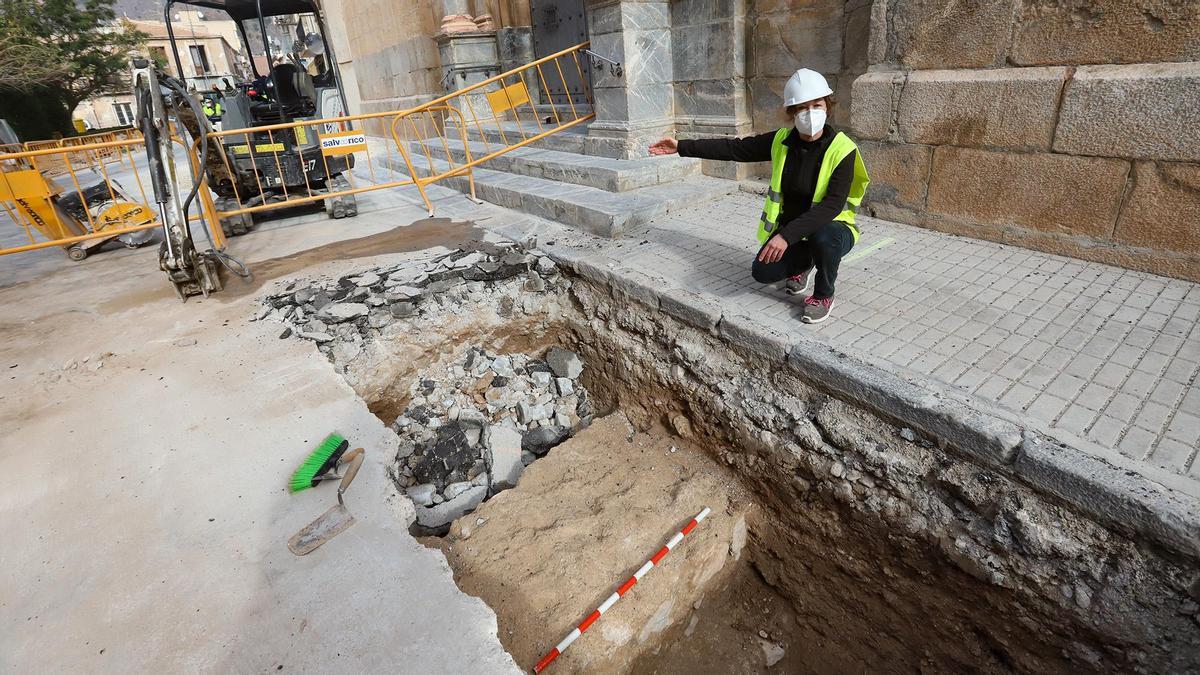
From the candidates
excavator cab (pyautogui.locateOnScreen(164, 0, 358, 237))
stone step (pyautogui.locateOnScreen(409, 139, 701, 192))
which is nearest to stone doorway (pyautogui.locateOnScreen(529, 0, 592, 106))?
stone step (pyautogui.locateOnScreen(409, 139, 701, 192))

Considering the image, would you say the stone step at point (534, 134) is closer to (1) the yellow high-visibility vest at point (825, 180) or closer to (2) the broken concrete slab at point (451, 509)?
(1) the yellow high-visibility vest at point (825, 180)

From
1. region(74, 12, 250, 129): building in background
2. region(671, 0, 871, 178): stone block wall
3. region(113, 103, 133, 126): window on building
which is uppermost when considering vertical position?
region(74, 12, 250, 129): building in background

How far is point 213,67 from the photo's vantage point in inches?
1714

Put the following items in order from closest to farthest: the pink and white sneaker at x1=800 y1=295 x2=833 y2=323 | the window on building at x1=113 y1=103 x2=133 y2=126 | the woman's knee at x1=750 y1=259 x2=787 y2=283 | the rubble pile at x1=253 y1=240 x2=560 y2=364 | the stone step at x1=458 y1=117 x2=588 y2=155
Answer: the pink and white sneaker at x1=800 y1=295 x2=833 y2=323 < the woman's knee at x1=750 y1=259 x2=787 y2=283 < the rubble pile at x1=253 y1=240 x2=560 y2=364 < the stone step at x1=458 y1=117 x2=588 y2=155 < the window on building at x1=113 y1=103 x2=133 y2=126

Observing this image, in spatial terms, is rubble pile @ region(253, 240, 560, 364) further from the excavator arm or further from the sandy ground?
the excavator arm

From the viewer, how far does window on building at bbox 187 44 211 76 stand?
4122 centimetres

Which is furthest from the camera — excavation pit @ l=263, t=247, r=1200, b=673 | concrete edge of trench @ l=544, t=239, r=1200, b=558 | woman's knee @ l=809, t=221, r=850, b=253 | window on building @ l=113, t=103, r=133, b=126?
window on building @ l=113, t=103, r=133, b=126

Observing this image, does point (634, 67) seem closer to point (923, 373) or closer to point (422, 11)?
point (923, 373)

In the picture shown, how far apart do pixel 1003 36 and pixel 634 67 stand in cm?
346

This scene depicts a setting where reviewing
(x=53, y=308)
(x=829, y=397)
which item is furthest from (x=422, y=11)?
(x=829, y=397)

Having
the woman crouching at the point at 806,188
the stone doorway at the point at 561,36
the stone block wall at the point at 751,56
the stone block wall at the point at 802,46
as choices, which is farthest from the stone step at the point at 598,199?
the stone doorway at the point at 561,36

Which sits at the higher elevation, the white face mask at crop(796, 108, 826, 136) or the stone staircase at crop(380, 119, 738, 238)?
the white face mask at crop(796, 108, 826, 136)

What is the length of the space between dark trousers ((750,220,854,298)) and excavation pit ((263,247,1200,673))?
1.45ft

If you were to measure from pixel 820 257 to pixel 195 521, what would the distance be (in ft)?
11.2
